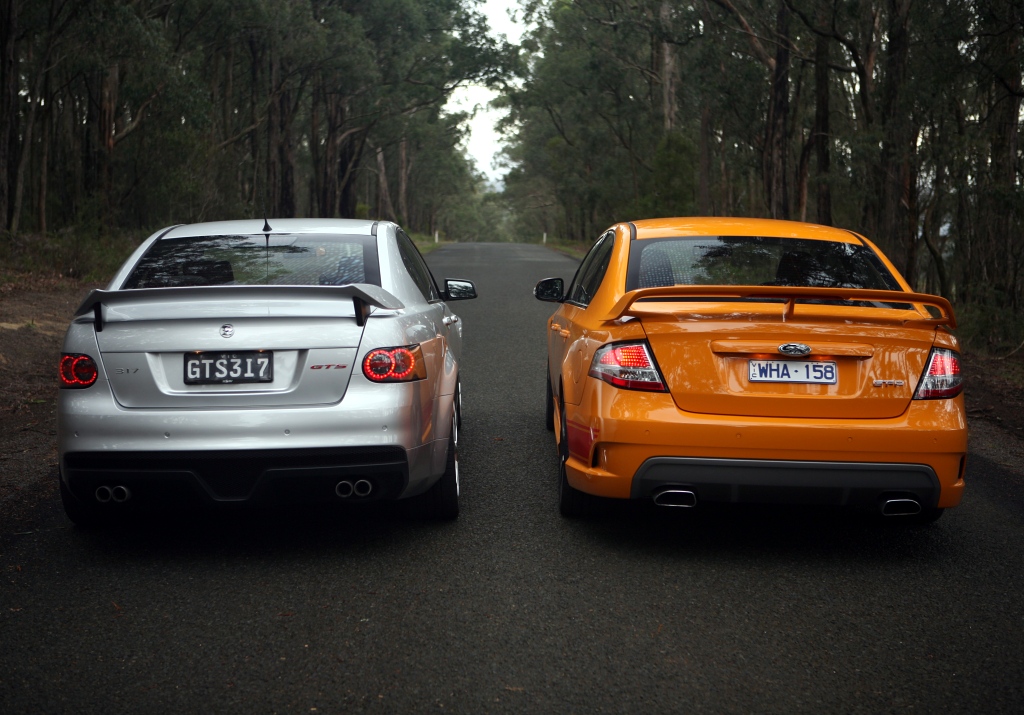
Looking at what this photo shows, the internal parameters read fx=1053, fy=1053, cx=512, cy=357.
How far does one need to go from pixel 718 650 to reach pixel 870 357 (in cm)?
154

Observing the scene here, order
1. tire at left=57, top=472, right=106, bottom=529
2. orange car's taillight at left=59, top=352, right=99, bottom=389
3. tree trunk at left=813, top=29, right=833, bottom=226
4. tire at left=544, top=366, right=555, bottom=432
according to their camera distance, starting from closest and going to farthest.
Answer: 1. orange car's taillight at left=59, top=352, right=99, bottom=389
2. tire at left=57, top=472, right=106, bottom=529
3. tire at left=544, top=366, right=555, bottom=432
4. tree trunk at left=813, top=29, right=833, bottom=226

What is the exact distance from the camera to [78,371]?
4.49m

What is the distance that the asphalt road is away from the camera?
132 inches

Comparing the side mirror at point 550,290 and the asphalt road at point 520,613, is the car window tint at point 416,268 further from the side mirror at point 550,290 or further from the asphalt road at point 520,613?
the asphalt road at point 520,613

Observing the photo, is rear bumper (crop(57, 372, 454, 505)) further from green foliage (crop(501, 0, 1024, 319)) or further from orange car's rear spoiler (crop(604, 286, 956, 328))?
Result: green foliage (crop(501, 0, 1024, 319))

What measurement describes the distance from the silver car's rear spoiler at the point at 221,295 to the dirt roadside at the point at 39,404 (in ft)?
4.63

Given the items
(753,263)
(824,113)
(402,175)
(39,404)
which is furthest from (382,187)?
(753,263)

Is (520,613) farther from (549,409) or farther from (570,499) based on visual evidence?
(549,409)

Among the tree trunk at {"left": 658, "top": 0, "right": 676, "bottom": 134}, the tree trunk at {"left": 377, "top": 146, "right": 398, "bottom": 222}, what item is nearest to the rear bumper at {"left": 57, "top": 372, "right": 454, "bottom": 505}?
the tree trunk at {"left": 658, "top": 0, "right": 676, "bottom": 134}

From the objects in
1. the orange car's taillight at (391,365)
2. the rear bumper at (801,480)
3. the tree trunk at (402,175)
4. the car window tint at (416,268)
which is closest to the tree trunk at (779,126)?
the car window tint at (416,268)

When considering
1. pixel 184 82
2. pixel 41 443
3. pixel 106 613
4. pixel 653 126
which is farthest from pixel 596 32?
pixel 106 613

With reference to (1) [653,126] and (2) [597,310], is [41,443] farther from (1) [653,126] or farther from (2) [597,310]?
(1) [653,126]

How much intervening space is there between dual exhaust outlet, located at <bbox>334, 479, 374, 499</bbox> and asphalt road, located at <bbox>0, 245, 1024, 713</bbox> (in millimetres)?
347

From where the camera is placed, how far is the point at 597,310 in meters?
5.17
